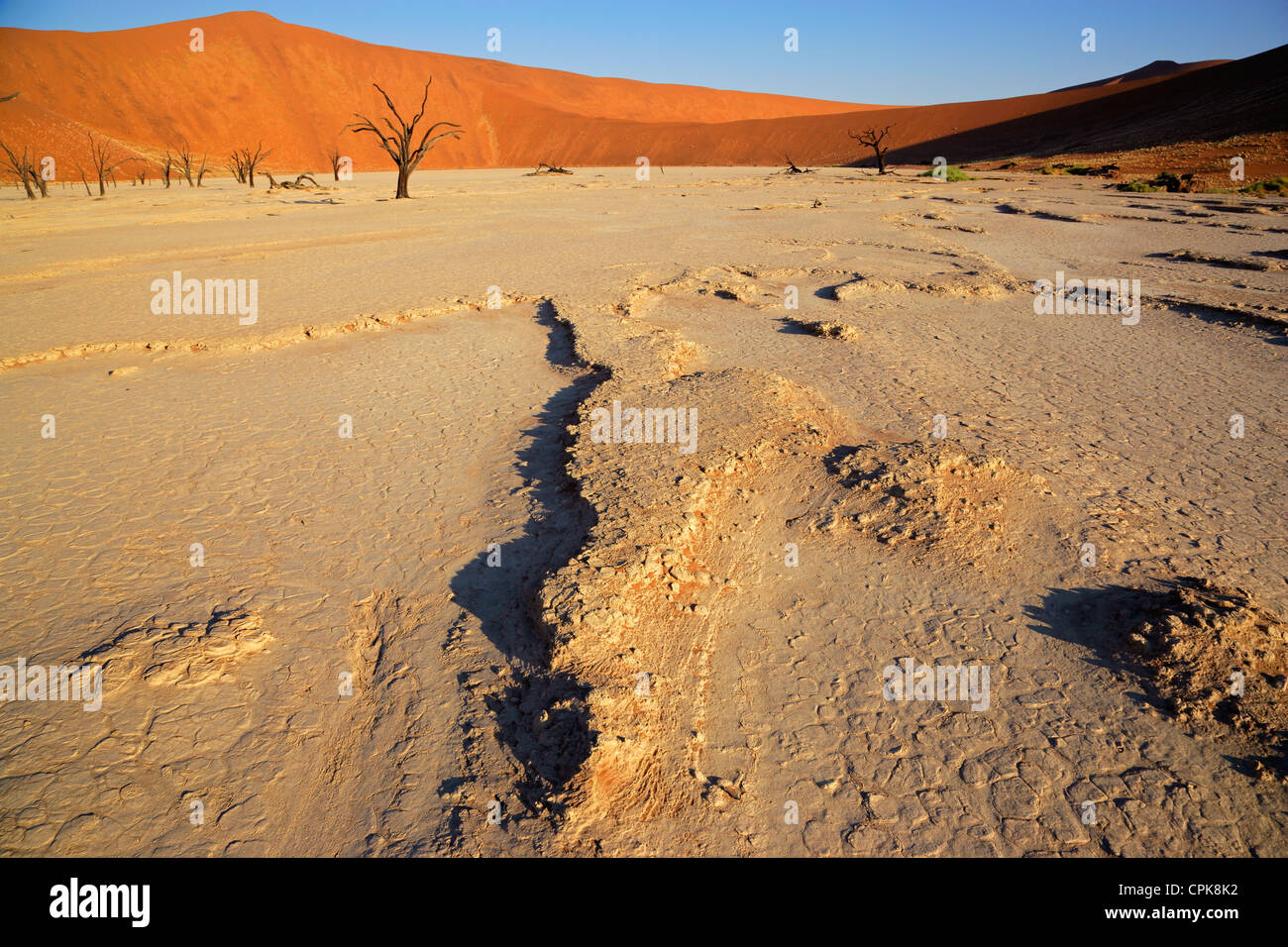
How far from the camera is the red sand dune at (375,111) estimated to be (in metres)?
34.8

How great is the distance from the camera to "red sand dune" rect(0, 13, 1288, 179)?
34812 mm

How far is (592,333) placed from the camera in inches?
228

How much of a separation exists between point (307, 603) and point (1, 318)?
6.97 metres

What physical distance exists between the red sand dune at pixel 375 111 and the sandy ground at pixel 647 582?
3191cm

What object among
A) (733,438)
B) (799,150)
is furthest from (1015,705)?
(799,150)

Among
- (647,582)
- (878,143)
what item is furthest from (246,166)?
(647,582)

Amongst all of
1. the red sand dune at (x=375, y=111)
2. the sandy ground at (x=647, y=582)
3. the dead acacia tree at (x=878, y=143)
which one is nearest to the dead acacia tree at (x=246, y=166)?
the red sand dune at (x=375, y=111)

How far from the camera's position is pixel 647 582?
8.95ft

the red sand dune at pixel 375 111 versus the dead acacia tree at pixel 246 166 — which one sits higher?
the red sand dune at pixel 375 111

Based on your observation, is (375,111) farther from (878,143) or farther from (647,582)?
(647,582)

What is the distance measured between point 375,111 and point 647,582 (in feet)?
220

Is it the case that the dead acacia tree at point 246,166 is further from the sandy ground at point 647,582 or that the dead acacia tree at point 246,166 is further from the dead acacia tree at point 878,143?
the dead acacia tree at point 878,143
